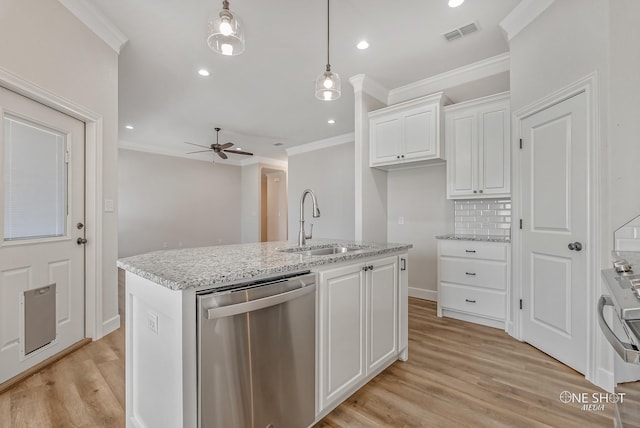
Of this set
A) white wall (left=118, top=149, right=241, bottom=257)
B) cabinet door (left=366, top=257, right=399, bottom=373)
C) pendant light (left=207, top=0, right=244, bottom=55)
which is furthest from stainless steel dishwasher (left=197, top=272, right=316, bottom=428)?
white wall (left=118, top=149, right=241, bottom=257)

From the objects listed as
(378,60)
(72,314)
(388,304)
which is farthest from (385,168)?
(72,314)

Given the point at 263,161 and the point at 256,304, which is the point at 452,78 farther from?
the point at 263,161

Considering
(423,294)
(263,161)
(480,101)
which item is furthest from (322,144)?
(423,294)

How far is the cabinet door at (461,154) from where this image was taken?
3145 millimetres

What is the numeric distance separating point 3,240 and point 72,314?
0.85 meters

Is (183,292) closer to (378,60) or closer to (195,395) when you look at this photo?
(195,395)

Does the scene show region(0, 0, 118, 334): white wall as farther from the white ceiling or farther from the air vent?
the air vent

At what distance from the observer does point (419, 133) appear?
11.0 feet

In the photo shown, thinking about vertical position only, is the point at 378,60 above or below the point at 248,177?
above

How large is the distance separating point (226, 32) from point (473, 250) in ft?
9.46

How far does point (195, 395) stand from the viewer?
1063 millimetres

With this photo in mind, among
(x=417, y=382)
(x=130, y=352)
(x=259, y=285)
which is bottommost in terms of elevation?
(x=417, y=382)

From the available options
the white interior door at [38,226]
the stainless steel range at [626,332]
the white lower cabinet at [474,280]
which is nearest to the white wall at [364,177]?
the white lower cabinet at [474,280]

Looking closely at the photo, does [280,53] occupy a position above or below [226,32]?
above
